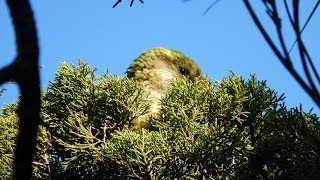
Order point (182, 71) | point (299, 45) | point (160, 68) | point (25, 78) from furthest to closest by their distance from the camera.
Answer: point (182, 71) < point (160, 68) < point (299, 45) < point (25, 78)

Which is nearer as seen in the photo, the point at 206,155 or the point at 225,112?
the point at 206,155

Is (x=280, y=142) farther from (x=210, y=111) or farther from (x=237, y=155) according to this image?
(x=210, y=111)

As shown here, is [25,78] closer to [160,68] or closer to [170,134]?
[170,134]

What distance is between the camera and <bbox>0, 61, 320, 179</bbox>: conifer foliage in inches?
A: 313

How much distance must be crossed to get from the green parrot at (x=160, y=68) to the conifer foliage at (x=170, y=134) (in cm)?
273

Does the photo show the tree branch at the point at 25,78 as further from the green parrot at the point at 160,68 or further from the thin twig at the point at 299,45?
the green parrot at the point at 160,68

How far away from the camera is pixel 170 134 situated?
845cm

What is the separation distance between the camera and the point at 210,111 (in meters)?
9.38

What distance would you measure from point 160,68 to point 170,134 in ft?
16.7

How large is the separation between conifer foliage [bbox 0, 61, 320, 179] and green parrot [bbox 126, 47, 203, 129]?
2732 mm

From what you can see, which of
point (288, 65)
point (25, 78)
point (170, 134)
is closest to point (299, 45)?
point (288, 65)

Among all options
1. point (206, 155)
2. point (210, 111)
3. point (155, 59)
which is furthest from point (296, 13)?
point (155, 59)

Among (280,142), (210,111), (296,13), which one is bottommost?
(296,13)

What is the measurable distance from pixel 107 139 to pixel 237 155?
247 centimetres
